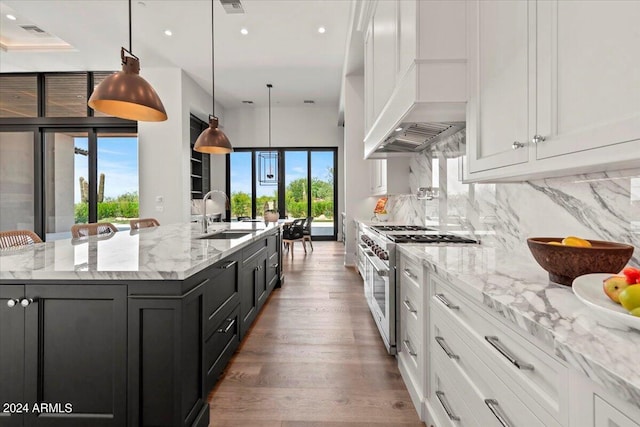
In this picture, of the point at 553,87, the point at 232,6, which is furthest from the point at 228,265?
the point at 232,6

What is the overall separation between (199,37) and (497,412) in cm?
547

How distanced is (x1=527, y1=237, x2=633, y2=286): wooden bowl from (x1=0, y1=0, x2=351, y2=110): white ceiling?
12.9 feet

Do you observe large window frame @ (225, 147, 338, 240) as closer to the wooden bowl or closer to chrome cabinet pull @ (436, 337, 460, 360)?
chrome cabinet pull @ (436, 337, 460, 360)

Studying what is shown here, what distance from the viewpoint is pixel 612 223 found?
1185mm

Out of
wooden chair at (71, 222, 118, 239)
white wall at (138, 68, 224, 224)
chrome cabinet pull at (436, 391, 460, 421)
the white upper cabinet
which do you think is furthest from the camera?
white wall at (138, 68, 224, 224)

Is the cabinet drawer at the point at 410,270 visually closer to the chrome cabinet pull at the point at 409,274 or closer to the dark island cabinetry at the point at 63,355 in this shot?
the chrome cabinet pull at the point at 409,274

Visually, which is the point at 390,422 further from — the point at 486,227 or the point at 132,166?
the point at 132,166

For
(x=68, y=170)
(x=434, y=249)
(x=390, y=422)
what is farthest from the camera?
(x=68, y=170)

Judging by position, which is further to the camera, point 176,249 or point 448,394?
point 176,249

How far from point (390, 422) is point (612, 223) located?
54.7 inches

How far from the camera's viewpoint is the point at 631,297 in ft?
2.27

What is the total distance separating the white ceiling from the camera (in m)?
4.02

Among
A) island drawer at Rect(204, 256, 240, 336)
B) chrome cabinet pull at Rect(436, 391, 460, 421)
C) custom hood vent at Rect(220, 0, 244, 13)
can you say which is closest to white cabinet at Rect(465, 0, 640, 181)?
chrome cabinet pull at Rect(436, 391, 460, 421)

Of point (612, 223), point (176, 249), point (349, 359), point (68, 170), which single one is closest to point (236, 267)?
point (176, 249)
